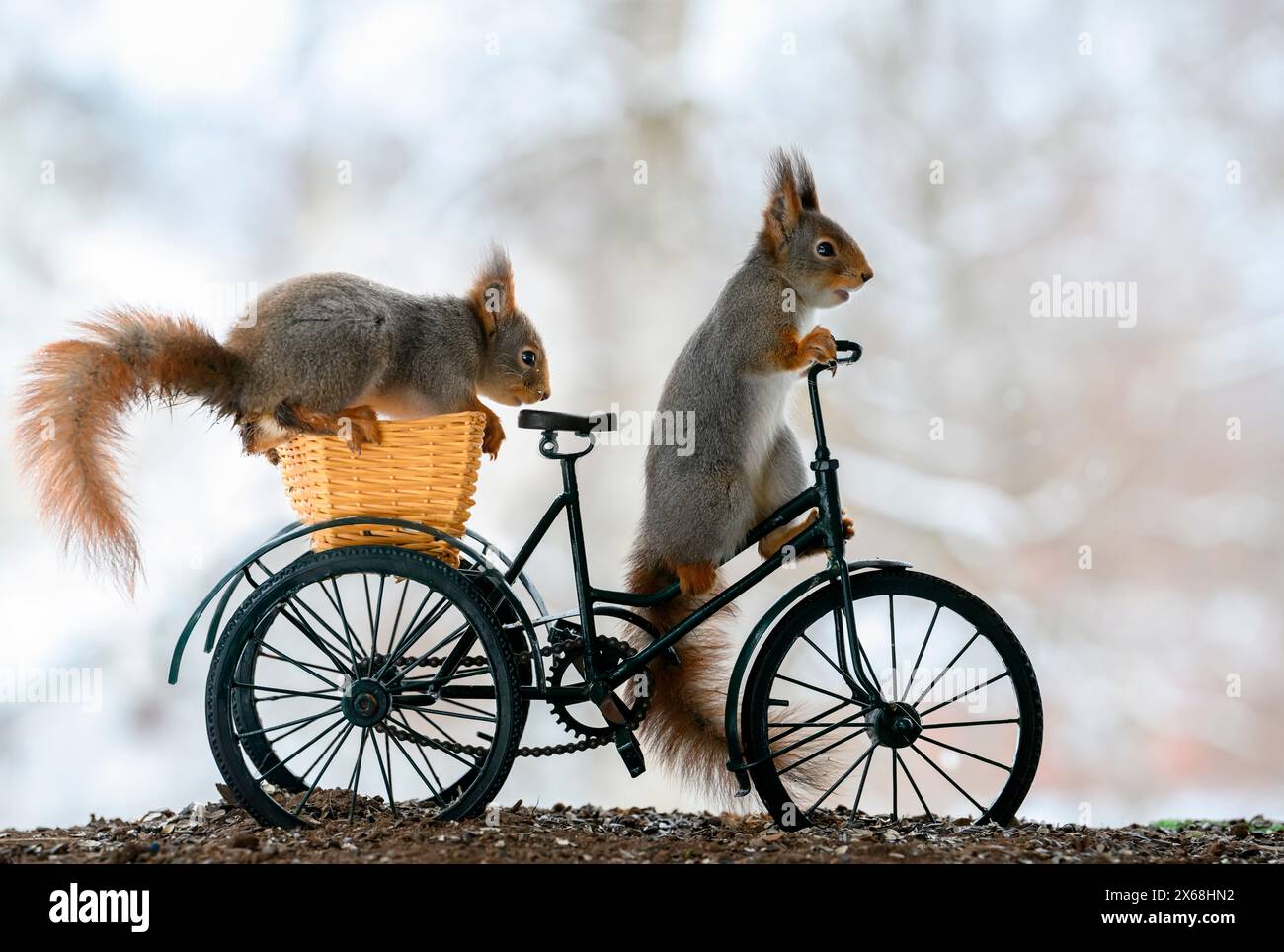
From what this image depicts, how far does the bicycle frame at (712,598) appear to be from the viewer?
2570 millimetres

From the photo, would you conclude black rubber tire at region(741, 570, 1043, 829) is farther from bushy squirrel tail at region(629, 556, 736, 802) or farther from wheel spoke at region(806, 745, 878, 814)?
bushy squirrel tail at region(629, 556, 736, 802)

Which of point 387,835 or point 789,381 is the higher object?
point 789,381

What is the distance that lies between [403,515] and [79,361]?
0.73m

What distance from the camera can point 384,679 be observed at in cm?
254

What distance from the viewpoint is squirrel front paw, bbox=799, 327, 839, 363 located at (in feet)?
8.57

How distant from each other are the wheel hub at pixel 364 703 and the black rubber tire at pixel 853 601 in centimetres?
77

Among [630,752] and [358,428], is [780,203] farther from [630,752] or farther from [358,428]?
[630,752]

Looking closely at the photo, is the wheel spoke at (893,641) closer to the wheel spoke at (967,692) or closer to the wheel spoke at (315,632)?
the wheel spoke at (967,692)

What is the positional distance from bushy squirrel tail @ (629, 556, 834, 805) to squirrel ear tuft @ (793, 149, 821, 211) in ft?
3.13

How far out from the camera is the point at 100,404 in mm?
2445

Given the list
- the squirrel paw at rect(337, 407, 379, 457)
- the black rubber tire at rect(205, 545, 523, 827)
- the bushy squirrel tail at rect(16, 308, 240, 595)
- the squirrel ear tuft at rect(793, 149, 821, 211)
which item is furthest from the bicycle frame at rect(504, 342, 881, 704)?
the bushy squirrel tail at rect(16, 308, 240, 595)
